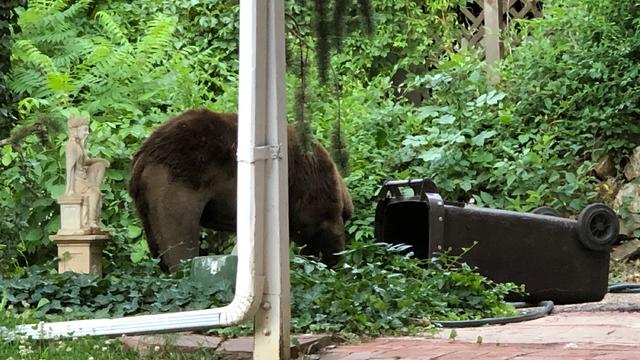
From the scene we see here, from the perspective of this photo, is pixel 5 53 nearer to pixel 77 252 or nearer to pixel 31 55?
pixel 31 55

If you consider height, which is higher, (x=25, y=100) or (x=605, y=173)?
(x=25, y=100)

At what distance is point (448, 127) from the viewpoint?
1073cm

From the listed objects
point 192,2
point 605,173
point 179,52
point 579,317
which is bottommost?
point 579,317

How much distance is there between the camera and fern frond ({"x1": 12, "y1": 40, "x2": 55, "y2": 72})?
9414 mm

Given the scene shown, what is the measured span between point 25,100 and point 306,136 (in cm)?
545

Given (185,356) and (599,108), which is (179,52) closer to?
(599,108)

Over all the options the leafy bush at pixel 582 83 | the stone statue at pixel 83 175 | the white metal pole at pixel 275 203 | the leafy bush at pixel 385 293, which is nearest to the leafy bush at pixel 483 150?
the leafy bush at pixel 582 83

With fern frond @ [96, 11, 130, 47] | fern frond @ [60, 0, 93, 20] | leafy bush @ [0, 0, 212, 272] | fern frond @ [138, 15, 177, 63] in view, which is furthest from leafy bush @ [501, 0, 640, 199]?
fern frond @ [60, 0, 93, 20]

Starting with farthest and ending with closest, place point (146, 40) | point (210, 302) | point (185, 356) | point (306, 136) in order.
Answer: point (146, 40), point (210, 302), point (306, 136), point (185, 356)

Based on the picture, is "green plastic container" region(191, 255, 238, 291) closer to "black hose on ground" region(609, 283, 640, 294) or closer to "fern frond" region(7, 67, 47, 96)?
"black hose on ground" region(609, 283, 640, 294)

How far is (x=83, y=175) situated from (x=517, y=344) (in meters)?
3.70

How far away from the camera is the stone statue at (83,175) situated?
266 inches

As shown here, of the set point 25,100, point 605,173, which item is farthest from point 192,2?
point 605,173

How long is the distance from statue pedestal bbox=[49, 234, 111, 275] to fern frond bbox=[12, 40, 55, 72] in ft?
10.5
